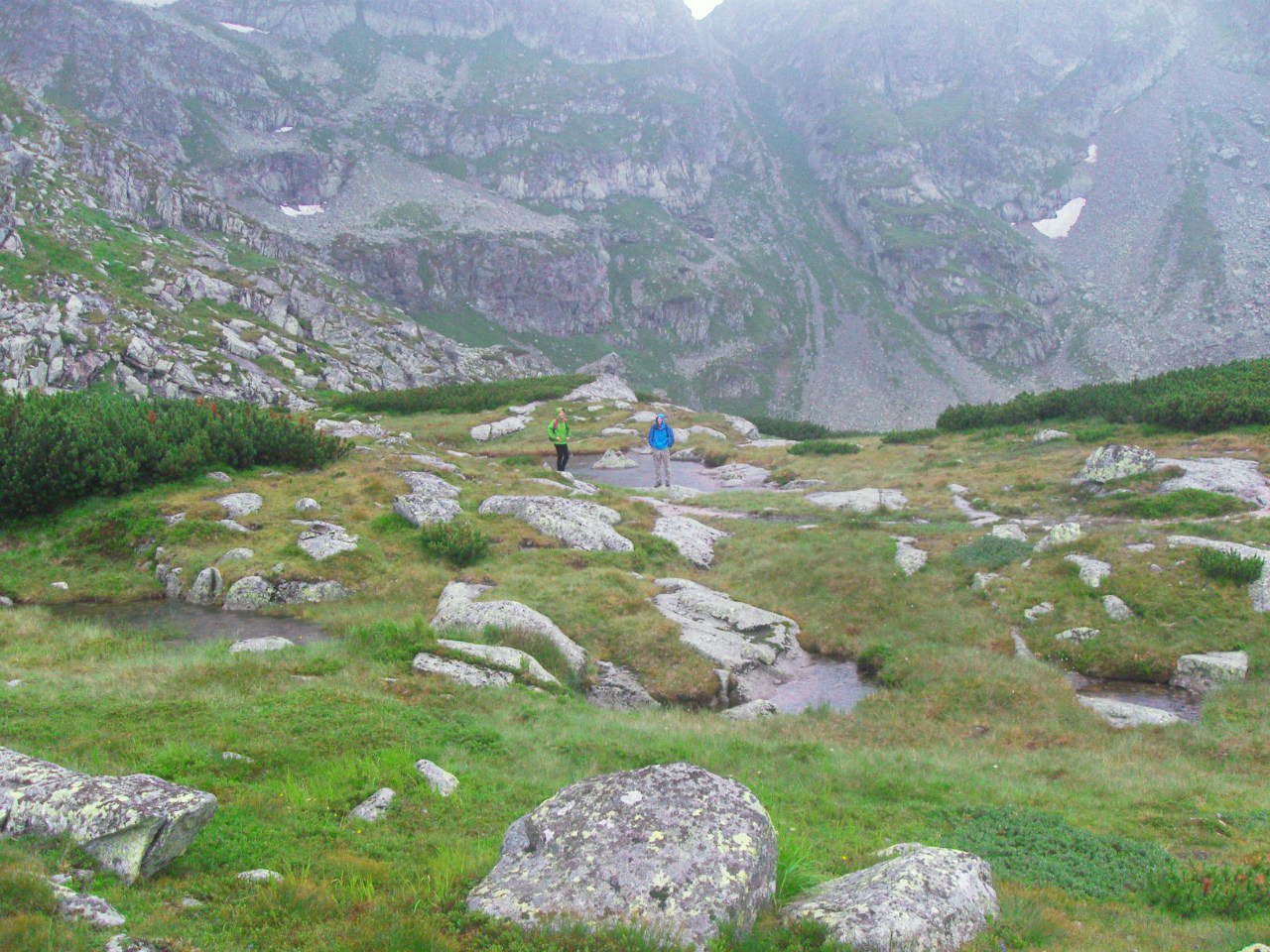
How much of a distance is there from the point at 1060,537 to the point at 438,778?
70.8 ft

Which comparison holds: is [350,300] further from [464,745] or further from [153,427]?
[464,745]

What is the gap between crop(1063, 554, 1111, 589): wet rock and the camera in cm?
2081

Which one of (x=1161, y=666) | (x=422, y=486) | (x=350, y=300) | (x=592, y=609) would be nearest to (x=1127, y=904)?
(x=1161, y=666)

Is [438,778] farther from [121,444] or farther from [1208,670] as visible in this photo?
[121,444]

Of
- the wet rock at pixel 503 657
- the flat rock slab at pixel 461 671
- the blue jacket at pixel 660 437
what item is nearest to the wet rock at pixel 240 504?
the wet rock at pixel 503 657

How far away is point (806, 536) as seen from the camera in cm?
2805

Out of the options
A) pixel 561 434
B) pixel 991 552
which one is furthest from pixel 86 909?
pixel 561 434

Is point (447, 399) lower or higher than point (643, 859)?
lower

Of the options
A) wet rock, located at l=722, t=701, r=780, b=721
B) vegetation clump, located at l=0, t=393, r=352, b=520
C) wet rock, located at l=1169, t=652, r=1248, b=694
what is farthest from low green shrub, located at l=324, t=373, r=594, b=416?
wet rock, located at l=1169, t=652, r=1248, b=694

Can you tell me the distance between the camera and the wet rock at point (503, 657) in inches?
598

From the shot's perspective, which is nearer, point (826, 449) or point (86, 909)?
point (86, 909)

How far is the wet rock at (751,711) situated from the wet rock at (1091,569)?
11068 mm

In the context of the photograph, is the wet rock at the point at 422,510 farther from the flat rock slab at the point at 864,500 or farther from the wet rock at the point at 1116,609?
the wet rock at the point at 1116,609

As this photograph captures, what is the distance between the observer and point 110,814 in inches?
254
